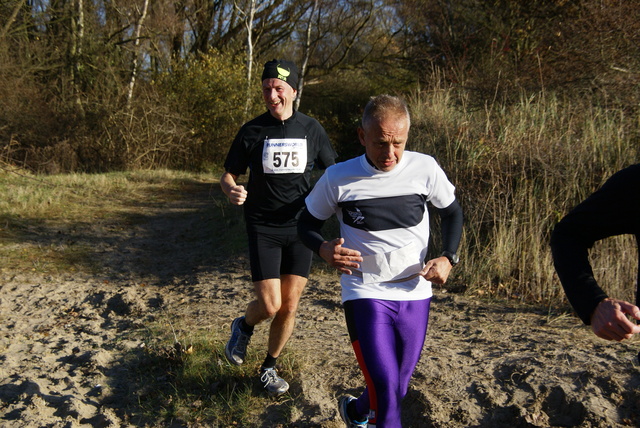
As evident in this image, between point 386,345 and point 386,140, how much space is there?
0.99 m

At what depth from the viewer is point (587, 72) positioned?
10281mm

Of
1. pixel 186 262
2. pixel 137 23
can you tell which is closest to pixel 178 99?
pixel 137 23

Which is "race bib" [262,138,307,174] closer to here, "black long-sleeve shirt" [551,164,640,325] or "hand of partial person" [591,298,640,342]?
"black long-sleeve shirt" [551,164,640,325]

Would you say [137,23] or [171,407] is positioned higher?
[137,23]

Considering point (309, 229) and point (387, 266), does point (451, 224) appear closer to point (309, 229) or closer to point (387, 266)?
point (387, 266)

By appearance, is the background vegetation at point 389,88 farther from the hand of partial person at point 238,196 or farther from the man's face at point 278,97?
the hand of partial person at point 238,196

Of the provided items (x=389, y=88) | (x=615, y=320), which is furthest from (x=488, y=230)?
(x=389, y=88)

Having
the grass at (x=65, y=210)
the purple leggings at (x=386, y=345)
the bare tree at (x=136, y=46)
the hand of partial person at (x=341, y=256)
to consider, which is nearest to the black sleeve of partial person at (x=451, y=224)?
the purple leggings at (x=386, y=345)

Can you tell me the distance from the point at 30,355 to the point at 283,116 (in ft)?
9.65

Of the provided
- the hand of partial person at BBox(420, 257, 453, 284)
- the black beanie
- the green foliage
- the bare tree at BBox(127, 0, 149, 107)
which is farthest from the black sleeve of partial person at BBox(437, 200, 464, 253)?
the bare tree at BBox(127, 0, 149, 107)

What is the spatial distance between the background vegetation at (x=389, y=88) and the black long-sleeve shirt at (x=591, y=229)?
465cm

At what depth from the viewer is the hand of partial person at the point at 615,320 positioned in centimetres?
187

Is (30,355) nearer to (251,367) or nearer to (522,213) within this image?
(251,367)

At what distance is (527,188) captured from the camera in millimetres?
7180
